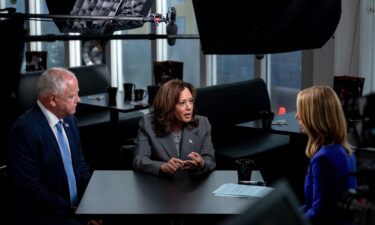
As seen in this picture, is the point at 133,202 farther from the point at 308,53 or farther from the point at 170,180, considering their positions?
the point at 308,53

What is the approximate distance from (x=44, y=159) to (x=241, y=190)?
39.4 inches

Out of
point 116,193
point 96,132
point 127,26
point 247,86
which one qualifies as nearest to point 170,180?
point 116,193

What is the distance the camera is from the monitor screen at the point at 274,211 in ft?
3.06

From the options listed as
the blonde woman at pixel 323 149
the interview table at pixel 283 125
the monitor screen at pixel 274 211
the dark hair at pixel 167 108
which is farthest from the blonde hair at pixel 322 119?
the interview table at pixel 283 125

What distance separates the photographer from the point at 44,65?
7.75 metres

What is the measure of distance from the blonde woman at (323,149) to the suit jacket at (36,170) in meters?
1.25

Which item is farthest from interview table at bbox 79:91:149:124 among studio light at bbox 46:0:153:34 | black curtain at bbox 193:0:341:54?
black curtain at bbox 193:0:341:54

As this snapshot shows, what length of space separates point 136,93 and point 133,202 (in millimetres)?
3540

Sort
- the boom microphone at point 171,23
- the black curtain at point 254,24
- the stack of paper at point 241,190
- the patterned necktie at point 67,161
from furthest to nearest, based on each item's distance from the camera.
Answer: the patterned necktie at point 67,161 < the stack of paper at point 241,190 < the boom microphone at point 171,23 < the black curtain at point 254,24

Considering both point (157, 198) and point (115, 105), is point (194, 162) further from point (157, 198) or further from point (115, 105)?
point (115, 105)

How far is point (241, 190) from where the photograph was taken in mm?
3283

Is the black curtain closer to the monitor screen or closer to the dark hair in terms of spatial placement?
the monitor screen

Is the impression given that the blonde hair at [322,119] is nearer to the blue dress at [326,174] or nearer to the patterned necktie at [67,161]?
the blue dress at [326,174]

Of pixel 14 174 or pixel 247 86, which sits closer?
pixel 14 174
